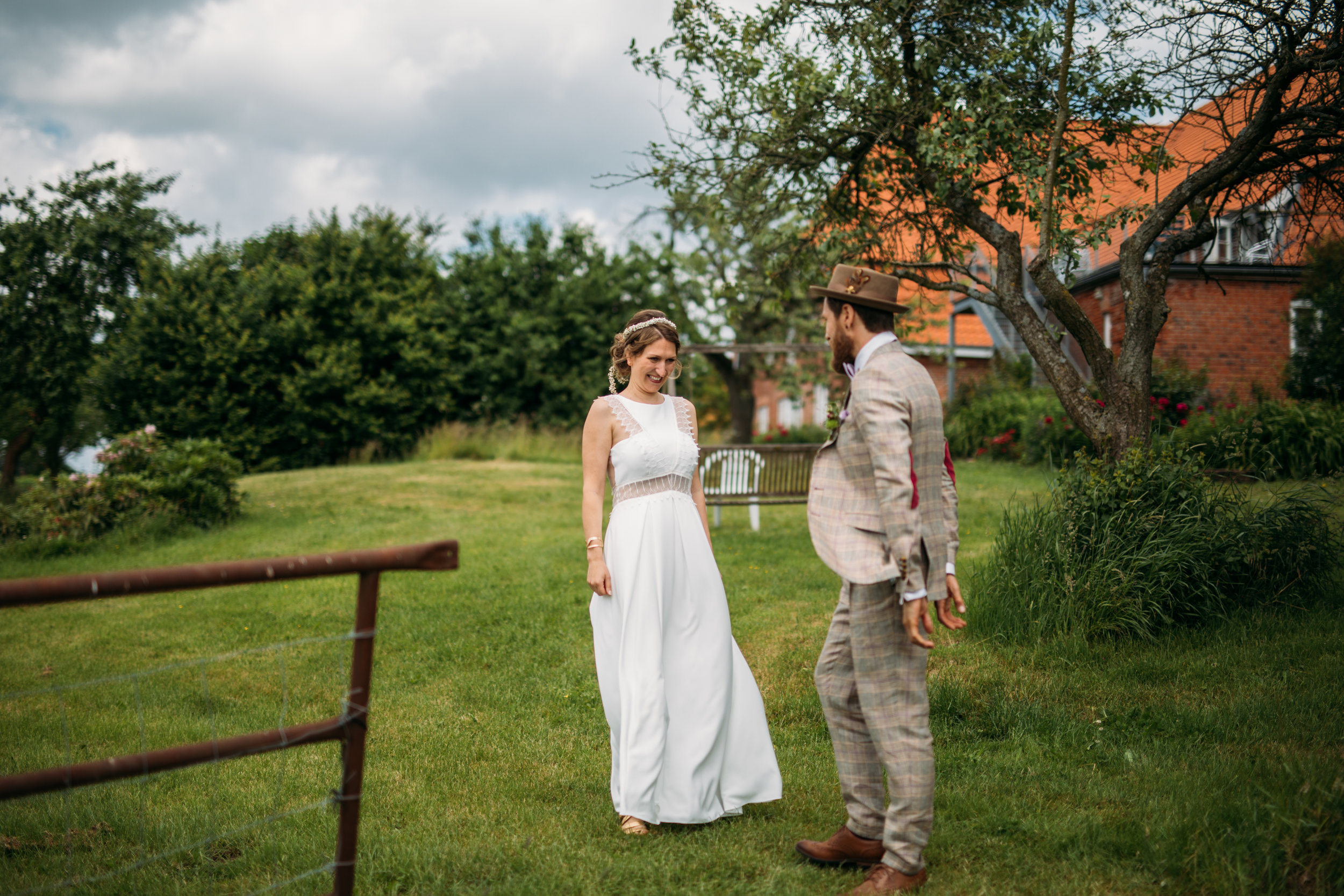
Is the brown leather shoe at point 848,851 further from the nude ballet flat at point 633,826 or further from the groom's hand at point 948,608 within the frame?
the groom's hand at point 948,608

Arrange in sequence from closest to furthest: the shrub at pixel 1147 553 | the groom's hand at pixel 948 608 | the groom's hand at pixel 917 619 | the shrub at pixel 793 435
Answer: the groom's hand at pixel 917 619
the groom's hand at pixel 948 608
the shrub at pixel 1147 553
the shrub at pixel 793 435

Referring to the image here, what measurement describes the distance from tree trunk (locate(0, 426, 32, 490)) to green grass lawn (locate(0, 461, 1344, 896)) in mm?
25122

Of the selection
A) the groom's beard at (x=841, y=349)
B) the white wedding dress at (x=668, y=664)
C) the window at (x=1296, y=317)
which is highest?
the window at (x=1296, y=317)

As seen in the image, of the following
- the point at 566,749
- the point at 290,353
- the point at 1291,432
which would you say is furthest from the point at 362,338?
the point at 566,749

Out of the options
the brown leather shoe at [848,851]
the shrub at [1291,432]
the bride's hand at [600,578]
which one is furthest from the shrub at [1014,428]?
the brown leather shoe at [848,851]

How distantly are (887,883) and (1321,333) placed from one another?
17.3 meters

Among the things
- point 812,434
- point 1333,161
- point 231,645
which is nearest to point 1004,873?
point 1333,161

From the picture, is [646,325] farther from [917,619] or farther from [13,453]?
[13,453]

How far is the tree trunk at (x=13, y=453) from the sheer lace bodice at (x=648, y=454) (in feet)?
103

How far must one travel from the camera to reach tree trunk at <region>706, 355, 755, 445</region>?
2841 centimetres

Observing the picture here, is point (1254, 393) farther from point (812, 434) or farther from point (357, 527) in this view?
point (357, 527)

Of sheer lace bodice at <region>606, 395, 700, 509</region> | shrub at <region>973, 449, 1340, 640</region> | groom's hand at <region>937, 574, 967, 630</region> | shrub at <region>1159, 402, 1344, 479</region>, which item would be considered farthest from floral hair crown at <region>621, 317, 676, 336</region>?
shrub at <region>1159, 402, 1344, 479</region>

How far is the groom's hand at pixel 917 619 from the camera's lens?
2932 millimetres

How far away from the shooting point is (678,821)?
3758 millimetres
